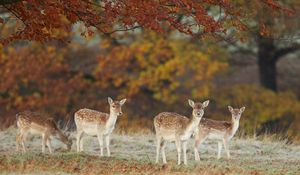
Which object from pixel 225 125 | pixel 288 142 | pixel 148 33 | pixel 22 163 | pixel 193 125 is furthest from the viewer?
pixel 148 33

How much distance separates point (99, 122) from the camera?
18.5 metres

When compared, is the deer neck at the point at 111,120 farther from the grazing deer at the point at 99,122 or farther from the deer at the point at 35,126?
the deer at the point at 35,126

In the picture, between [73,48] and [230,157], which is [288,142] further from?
[73,48]

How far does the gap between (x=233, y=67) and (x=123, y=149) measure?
65.9 ft

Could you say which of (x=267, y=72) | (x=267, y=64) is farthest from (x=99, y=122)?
(x=267, y=72)

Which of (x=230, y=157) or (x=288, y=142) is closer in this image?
(x=230, y=157)

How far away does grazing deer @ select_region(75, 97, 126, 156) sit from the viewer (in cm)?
1822

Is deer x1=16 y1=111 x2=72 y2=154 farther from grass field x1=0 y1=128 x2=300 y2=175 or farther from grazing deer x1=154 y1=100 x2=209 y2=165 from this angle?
grazing deer x1=154 y1=100 x2=209 y2=165

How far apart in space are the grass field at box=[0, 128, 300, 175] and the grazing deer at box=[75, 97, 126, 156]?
0.51 meters

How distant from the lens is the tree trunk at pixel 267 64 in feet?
122

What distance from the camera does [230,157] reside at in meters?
19.0

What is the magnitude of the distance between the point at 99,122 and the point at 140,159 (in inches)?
46.9

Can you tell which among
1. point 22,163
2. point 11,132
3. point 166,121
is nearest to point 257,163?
point 166,121

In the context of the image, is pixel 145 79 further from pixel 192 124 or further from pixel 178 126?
pixel 192 124
